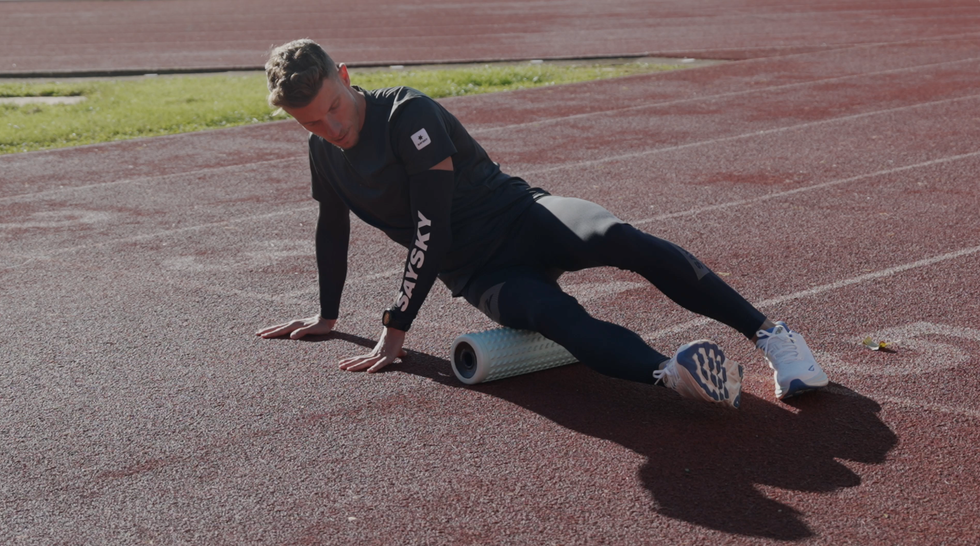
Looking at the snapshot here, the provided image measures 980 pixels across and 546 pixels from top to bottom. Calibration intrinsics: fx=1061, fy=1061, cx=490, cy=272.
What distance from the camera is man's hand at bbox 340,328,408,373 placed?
14.4 feet

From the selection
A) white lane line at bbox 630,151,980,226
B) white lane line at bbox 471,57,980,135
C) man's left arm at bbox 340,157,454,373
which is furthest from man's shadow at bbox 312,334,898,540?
white lane line at bbox 471,57,980,135

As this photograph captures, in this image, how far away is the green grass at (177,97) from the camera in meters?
12.4

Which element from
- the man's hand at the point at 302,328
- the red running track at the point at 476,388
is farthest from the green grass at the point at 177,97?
the man's hand at the point at 302,328

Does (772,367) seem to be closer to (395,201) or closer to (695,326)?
(695,326)

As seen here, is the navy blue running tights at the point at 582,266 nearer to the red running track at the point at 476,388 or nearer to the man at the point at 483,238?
the man at the point at 483,238

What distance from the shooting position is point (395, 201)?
170 inches

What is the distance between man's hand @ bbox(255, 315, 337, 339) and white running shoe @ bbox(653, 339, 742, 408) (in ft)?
6.12

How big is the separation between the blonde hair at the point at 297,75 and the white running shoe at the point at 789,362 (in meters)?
1.92

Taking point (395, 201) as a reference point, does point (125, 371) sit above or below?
below

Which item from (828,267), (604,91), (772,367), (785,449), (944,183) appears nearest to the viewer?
(785,449)

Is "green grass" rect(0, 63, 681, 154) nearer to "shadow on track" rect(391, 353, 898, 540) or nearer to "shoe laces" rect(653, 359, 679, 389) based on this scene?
"shadow on track" rect(391, 353, 898, 540)

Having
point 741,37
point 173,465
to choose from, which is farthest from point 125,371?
point 741,37

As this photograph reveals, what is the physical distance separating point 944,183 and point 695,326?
4104mm

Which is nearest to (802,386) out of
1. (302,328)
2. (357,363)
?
(357,363)
